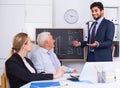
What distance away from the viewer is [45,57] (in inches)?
128

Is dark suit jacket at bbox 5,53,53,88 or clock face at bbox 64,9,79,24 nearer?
dark suit jacket at bbox 5,53,53,88

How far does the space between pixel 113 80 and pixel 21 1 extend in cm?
315

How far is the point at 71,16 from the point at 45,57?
2135 mm

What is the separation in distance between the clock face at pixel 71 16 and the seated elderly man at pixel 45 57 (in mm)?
1888

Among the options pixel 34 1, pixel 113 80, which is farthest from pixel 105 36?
pixel 34 1

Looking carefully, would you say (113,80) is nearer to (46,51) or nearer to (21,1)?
(46,51)

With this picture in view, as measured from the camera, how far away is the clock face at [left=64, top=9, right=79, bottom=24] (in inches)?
205

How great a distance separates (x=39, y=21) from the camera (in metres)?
4.93

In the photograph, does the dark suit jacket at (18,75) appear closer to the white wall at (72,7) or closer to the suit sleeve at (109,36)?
the suit sleeve at (109,36)

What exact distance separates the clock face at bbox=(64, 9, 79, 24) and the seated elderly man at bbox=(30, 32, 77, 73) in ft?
6.19

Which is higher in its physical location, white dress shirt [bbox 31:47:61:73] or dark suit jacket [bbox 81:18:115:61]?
dark suit jacket [bbox 81:18:115:61]

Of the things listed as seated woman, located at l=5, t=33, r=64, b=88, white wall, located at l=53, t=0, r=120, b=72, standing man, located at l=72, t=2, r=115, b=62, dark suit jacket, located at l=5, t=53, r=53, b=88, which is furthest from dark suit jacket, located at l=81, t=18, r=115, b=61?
white wall, located at l=53, t=0, r=120, b=72

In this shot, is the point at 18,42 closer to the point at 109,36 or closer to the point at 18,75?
the point at 18,75

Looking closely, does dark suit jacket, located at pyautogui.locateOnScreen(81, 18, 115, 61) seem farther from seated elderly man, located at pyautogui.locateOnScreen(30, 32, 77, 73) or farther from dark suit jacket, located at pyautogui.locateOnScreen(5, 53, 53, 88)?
dark suit jacket, located at pyautogui.locateOnScreen(5, 53, 53, 88)
